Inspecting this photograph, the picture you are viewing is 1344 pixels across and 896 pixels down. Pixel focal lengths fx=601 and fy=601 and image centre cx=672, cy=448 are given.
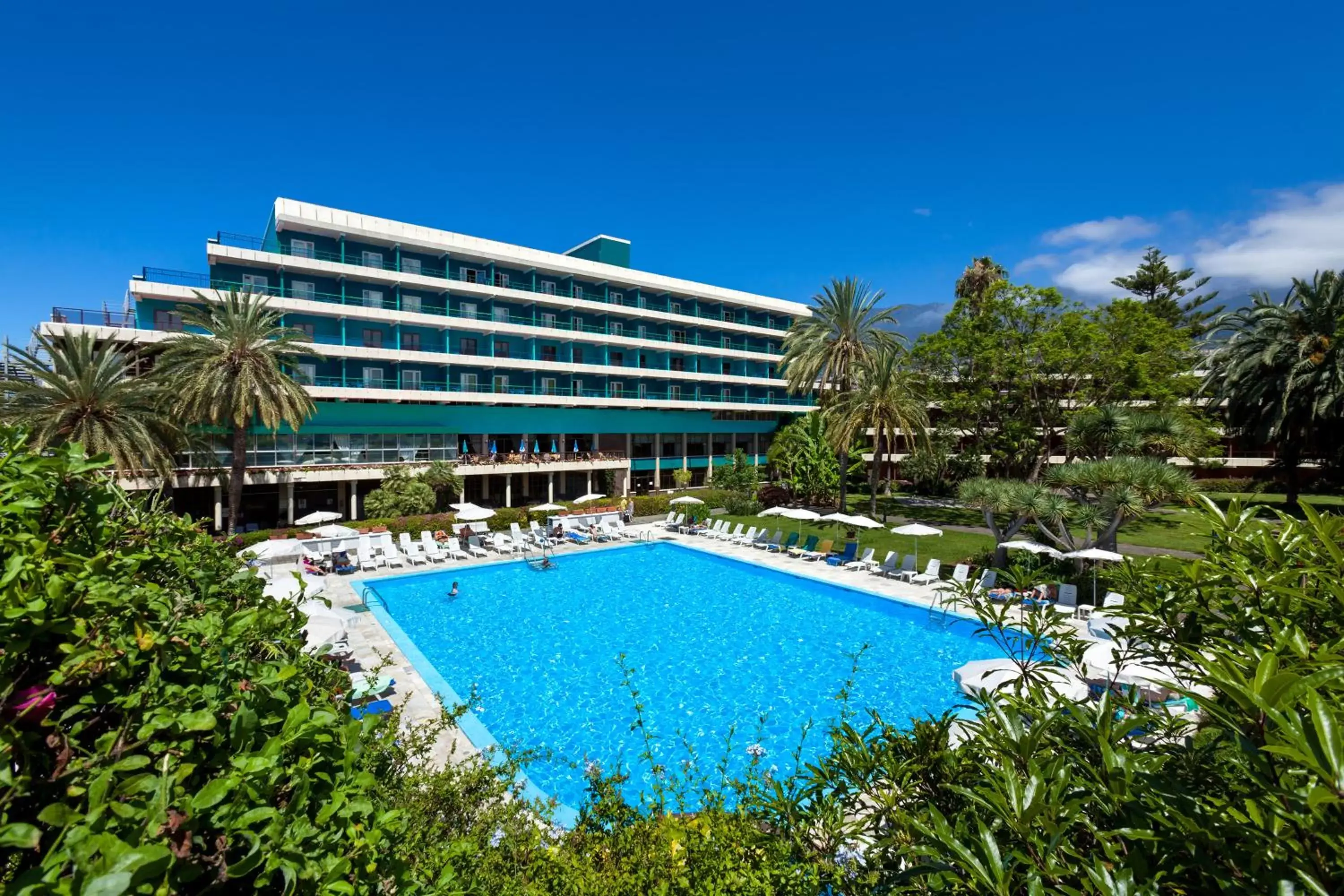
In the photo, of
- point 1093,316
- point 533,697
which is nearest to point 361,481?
point 533,697

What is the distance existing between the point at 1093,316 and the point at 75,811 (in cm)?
3637

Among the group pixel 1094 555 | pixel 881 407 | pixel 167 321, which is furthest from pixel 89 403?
pixel 1094 555

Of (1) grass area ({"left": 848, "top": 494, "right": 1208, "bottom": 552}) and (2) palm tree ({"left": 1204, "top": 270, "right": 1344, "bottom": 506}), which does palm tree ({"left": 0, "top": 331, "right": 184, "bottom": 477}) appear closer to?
(1) grass area ({"left": 848, "top": 494, "right": 1208, "bottom": 552})

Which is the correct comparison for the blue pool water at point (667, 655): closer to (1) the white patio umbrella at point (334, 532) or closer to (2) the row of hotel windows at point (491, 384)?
(1) the white patio umbrella at point (334, 532)

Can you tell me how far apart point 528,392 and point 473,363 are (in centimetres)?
489

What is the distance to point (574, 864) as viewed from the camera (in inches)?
166

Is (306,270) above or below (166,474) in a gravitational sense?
above

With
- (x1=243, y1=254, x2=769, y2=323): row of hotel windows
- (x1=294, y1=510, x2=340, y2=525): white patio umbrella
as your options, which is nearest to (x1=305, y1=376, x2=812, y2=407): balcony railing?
(x1=243, y1=254, x2=769, y2=323): row of hotel windows

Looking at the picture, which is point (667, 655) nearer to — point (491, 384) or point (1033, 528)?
point (1033, 528)

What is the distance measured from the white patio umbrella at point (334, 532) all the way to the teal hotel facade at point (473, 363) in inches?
167

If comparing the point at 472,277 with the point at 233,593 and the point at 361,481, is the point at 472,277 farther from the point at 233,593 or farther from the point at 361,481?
the point at 233,593

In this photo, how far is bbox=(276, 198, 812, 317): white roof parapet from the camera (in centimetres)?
3388

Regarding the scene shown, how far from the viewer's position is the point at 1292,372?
27.4m

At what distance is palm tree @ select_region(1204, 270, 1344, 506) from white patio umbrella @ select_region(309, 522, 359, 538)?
42.5m
